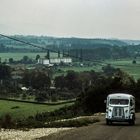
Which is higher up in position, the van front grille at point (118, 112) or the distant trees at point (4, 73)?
the van front grille at point (118, 112)

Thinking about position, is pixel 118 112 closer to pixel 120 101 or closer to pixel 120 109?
pixel 120 109

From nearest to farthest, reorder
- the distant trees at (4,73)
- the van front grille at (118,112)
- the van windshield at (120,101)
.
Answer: the van front grille at (118,112), the van windshield at (120,101), the distant trees at (4,73)

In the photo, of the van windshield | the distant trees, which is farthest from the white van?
the distant trees

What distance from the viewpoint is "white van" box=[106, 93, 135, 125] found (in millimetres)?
40938

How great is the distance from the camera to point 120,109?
40969 millimetres

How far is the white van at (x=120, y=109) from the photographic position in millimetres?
40938

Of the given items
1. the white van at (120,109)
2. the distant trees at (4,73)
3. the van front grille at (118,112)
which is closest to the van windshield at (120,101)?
the white van at (120,109)

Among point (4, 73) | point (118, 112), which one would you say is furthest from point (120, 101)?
point (4, 73)

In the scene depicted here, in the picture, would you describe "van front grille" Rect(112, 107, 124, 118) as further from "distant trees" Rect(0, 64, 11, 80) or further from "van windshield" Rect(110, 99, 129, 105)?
"distant trees" Rect(0, 64, 11, 80)

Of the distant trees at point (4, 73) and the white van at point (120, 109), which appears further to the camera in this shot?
the distant trees at point (4, 73)

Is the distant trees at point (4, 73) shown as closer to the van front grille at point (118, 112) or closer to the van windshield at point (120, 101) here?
the van windshield at point (120, 101)

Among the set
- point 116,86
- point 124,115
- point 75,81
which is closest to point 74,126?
point 124,115

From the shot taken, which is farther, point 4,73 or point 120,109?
point 4,73

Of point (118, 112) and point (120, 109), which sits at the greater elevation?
point (120, 109)
